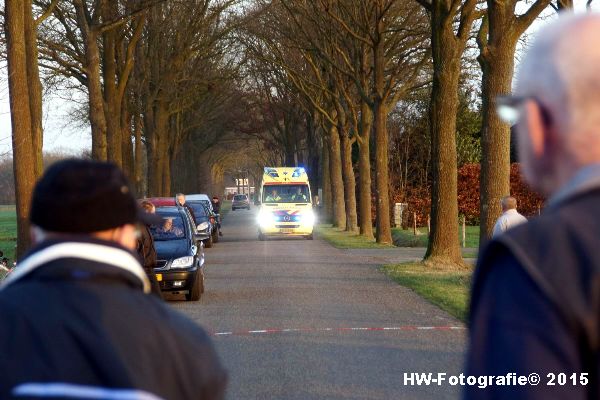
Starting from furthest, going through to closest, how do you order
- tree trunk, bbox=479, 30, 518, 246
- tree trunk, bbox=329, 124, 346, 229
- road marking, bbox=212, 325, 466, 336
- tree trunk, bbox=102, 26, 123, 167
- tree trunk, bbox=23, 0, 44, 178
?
tree trunk, bbox=329, 124, 346, 229 → tree trunk, bbox=102, 26, 123, 167 → tree trunk, bbox=23, 0, 44, 178 → tree trunk, bbox=479, 30, 518, 246 → road marking, bbox=212, 325, 466, 336

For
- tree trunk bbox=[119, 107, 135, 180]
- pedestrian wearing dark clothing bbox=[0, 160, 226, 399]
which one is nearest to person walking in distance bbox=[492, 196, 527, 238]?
pedestrian wearing dark clothing bbox=[0, 160, 226, 399]

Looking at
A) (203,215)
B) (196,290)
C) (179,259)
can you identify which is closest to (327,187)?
(203,215)

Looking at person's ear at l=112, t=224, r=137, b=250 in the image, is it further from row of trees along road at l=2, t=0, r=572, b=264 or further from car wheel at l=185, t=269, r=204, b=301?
row of trees along road at l=2, t=0, r=572, b=264

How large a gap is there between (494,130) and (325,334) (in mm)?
7801

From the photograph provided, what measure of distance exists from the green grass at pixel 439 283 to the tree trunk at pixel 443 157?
2.04 feet

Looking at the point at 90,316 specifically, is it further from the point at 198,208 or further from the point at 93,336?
the point at 198,208

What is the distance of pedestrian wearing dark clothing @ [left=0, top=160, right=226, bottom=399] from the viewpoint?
104 inches

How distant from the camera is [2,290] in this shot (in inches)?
112

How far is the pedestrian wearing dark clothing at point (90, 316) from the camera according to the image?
8.66 feet

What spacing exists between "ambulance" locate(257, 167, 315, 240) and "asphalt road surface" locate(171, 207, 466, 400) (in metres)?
19.1

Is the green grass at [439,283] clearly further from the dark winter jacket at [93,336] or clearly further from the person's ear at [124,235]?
the dark winter jacket at [93,336]

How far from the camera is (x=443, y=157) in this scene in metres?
24.0

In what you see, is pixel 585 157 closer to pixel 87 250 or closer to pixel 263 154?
pixel 87 250

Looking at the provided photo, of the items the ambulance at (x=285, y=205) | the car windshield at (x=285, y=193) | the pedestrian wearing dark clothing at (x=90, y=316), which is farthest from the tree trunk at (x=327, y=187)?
the pedestrian wearing dark clothing at (x=90, y=316)
